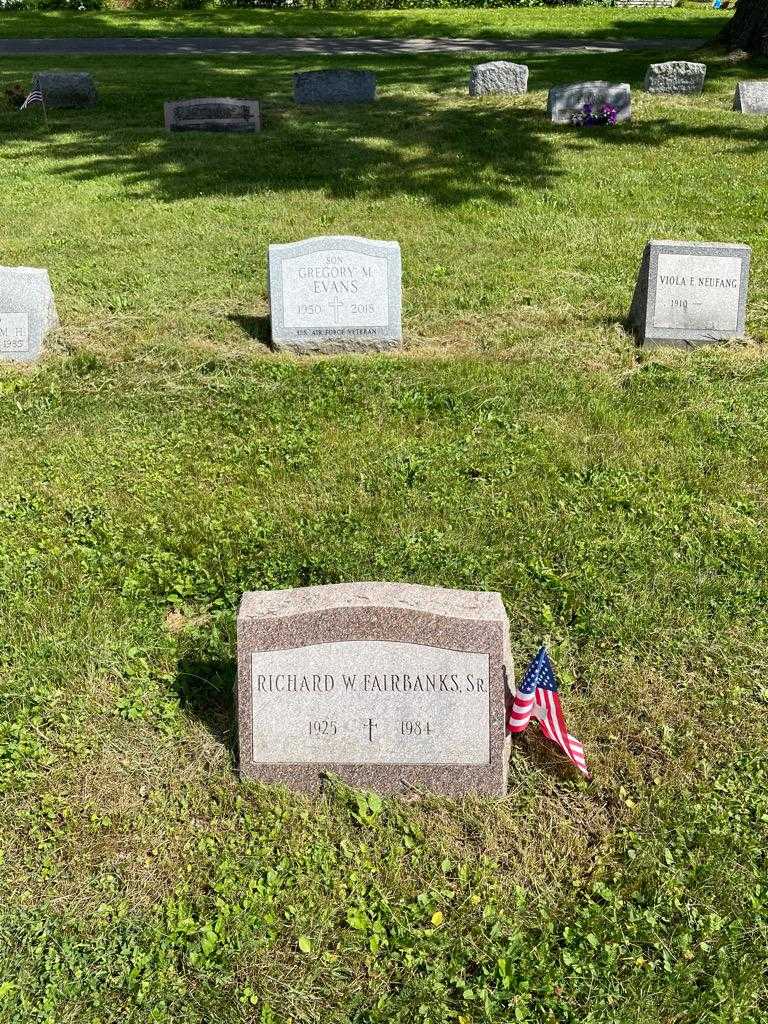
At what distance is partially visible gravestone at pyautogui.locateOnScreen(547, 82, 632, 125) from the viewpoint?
50.4 ft

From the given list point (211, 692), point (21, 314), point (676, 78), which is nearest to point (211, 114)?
point (676, 78)

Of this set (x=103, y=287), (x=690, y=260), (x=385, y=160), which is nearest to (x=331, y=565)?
(x=690, y=260)

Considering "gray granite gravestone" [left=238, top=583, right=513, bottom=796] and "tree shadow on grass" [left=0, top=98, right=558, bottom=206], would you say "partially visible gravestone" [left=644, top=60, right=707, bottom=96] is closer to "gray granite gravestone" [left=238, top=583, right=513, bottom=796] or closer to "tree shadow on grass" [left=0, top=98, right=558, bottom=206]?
"tree shadow on grass" [left=0, top=98, right=558, bottom=206]

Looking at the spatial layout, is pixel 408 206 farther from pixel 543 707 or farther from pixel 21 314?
pixel 543 707

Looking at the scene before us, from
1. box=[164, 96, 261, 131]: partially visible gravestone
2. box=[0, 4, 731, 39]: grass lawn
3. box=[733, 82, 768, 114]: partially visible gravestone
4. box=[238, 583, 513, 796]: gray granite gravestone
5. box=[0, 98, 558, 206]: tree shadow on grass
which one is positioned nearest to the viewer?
box=[238, 583, 513, 796]: gray granite gravestone

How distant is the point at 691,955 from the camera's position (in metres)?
3.31

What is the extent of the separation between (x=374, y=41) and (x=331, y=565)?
81.2ft

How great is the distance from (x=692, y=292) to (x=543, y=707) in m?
5.51

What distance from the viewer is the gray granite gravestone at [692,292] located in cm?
816

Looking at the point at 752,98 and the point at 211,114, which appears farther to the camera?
the point at 752,98

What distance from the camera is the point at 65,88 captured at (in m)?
17.3

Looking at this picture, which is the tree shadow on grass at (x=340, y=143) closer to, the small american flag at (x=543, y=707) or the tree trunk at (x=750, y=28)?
the tree trunk at (x=750, y=28)

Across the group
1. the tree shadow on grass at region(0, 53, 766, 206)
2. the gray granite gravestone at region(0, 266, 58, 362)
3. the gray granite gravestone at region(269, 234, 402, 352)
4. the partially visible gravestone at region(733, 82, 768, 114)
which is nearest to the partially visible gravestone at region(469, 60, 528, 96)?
the tree shadow on grass at region(0, 53, 766, 206)

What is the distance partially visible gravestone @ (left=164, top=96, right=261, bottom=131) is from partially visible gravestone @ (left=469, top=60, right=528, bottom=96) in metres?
4.40
